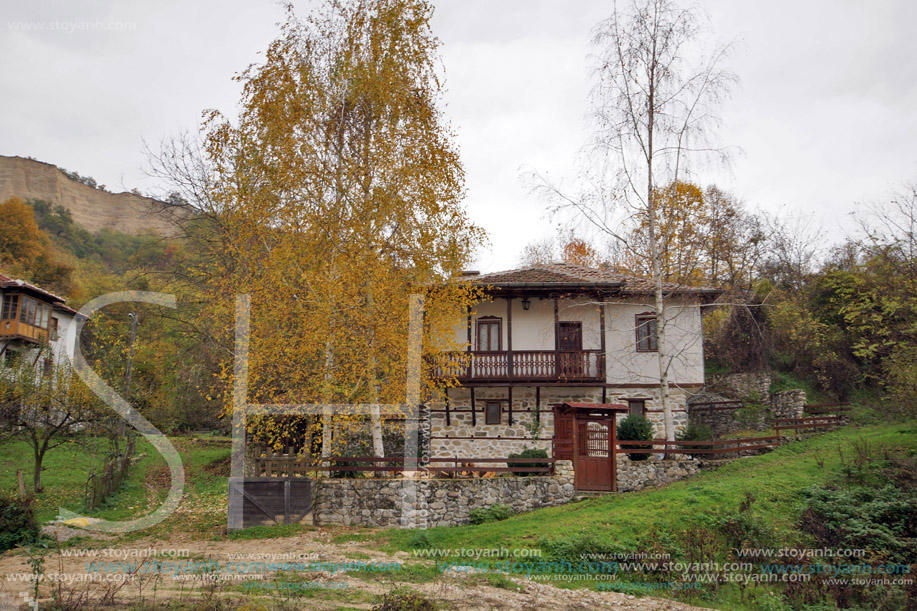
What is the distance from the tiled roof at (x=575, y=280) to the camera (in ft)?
60.8

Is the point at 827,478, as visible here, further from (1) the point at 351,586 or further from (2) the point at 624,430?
(1) the point at 351,586

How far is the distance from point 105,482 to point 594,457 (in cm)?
1256

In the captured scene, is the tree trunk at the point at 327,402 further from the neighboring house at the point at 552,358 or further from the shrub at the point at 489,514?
the neighboring house at the point at 552,358

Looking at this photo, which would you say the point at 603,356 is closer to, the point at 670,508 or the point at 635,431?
the point at 635,431

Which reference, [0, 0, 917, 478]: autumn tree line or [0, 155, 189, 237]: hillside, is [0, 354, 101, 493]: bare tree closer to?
[0, 0, 917, 478]: autumn tree line

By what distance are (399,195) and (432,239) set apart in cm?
141

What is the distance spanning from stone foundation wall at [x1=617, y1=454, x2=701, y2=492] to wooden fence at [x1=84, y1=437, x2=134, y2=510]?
13139mm

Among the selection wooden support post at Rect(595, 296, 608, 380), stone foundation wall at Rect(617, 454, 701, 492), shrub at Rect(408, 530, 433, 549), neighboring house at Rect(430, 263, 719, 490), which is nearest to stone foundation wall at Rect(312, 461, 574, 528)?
shrub at Rect(408, 530, 433, 549)

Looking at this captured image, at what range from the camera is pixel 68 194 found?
10150cm

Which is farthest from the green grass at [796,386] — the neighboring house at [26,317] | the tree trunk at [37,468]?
the neighboring house at [26,317]

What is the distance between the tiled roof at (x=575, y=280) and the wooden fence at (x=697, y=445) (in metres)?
4.79

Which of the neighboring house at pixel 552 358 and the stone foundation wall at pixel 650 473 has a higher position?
the neighboring house at pixel 552 358

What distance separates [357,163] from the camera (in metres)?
15.1

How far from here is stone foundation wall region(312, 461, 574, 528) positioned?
44.9 ft
